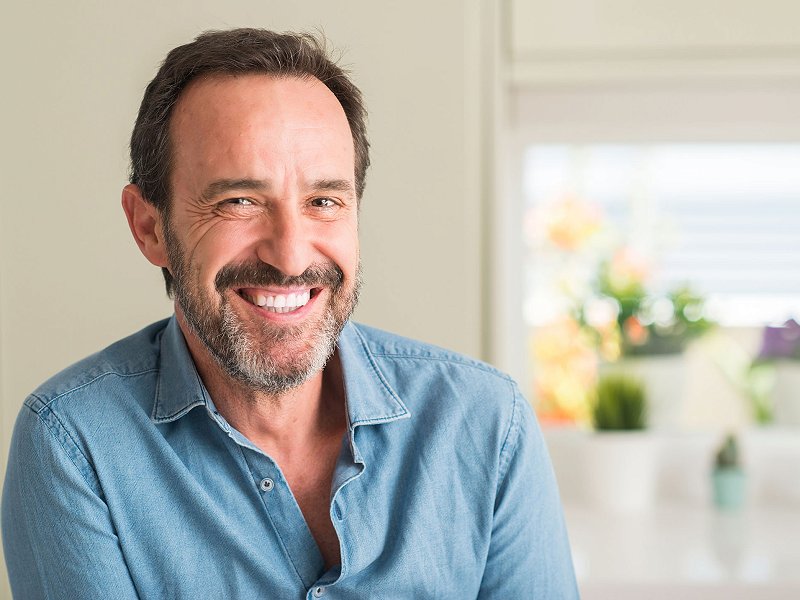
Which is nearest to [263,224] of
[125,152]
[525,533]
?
[525,533]

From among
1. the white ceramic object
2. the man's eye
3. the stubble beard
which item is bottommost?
the white ceramic object

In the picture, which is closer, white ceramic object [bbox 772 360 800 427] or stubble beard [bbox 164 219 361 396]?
stubble beard [bbox 164 219 361 396]

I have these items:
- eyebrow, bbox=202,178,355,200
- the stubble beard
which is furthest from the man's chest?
eyebrow, bbox=202,178,355,200

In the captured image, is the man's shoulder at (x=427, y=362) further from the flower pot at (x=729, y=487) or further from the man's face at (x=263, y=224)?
the flower pot at (x=729, y=487)

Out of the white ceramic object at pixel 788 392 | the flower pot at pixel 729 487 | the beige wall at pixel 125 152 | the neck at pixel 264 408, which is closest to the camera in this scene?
the neck at pixel 264 408

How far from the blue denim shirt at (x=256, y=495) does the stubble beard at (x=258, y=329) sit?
0.24 ft

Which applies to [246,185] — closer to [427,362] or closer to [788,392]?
[427,362]

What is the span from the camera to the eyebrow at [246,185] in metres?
1.26

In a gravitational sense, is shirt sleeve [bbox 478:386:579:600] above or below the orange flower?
below

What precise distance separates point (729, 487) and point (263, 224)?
1.40m

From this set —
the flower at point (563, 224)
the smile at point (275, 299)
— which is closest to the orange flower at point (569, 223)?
the flower at point (563, 224)

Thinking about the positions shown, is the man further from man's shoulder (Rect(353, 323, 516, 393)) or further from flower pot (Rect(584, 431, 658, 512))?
flower pot (Rect(584, 431, 658, 512))

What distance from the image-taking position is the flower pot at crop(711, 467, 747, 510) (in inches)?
85.9

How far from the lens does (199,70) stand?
1.32 m
